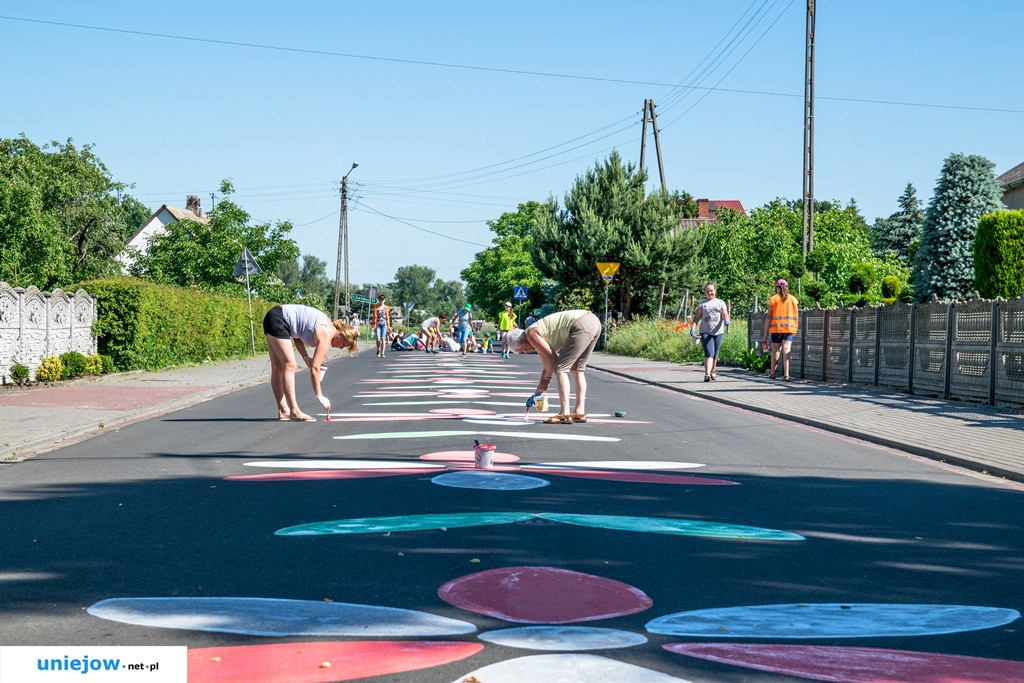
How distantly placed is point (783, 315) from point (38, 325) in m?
14.0

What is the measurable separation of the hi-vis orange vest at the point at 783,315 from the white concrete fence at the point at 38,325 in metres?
13.6

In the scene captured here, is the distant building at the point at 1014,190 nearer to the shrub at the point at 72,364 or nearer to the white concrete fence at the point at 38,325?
the white concrete fence at the point at 38,325

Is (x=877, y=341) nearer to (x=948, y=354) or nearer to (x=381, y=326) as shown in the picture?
(x=948, y=354)

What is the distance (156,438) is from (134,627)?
7140 millimetres

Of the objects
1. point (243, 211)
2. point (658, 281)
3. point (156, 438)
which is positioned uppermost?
point (243, 211)

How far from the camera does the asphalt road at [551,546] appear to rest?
3852mm

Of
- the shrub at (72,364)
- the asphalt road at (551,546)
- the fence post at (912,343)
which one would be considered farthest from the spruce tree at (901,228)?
the asphalt road at (551,546)

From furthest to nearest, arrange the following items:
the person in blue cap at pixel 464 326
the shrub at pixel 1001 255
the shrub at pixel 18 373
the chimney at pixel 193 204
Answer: the chimney at pixel 193 204 → the person in blue cap at pixel 464 326 → the shrub at pixel 1001 255 → the shrub at pixel 18 373

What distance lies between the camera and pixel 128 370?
21.9 meters

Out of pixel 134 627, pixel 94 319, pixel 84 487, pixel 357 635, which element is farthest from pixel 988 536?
pixel 94 319

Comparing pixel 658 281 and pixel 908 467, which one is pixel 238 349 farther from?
pixel 908 467

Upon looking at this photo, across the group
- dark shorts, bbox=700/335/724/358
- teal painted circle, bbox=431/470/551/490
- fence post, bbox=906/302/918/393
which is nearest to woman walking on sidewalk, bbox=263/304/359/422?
teal painted circle, bbox=431/470/551/490

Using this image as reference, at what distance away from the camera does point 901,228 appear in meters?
73.0

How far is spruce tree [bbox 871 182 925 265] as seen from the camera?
72500 millimetres
